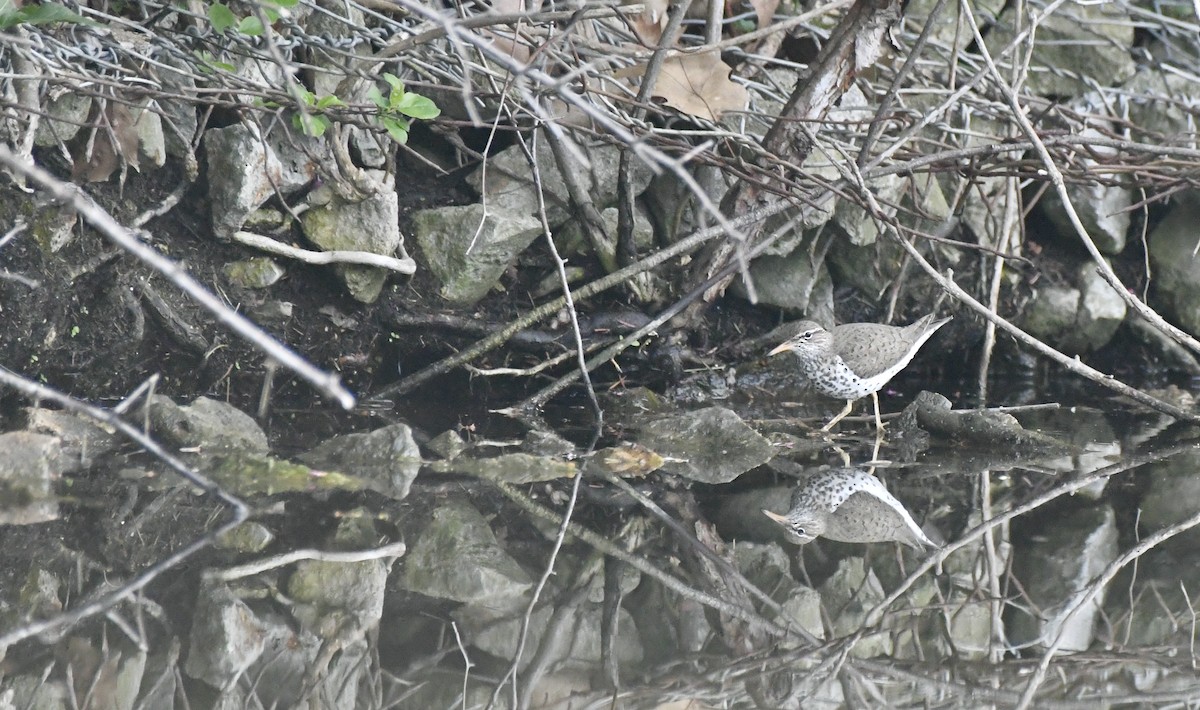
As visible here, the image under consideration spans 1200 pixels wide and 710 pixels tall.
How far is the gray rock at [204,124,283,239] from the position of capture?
5.23 m

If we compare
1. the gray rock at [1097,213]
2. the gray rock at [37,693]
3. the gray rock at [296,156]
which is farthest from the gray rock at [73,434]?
the gray rock at [1097,213]

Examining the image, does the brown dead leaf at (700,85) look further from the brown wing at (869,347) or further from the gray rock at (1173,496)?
the gray rock at (1173,496)

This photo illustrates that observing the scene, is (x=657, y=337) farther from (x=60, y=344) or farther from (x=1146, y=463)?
(x=60, y=344)

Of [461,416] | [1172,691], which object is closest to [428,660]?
[1172,691]

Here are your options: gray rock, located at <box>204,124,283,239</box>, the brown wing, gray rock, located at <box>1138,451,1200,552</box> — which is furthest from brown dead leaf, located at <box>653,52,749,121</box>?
gray rock, located at <box>1138,451,1200,552</box>

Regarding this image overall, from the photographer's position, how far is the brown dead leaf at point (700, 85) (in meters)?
5.09

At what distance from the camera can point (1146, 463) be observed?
491cm

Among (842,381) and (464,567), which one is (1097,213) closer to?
(842,381)

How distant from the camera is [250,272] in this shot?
550 cm

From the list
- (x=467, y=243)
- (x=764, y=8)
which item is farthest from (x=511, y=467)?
(x=764, y=8)

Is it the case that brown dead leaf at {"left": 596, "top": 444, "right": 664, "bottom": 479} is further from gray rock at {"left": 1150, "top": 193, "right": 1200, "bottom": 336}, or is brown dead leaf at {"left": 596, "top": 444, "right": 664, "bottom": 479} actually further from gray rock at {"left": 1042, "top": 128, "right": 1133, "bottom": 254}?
gray rock at {"left": 1150, "top": 193, "right": 1200, "bottom": 336}

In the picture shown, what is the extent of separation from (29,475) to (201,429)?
75 centimetres

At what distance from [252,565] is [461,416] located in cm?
246

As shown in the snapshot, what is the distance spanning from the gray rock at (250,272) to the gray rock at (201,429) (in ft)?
2.97
